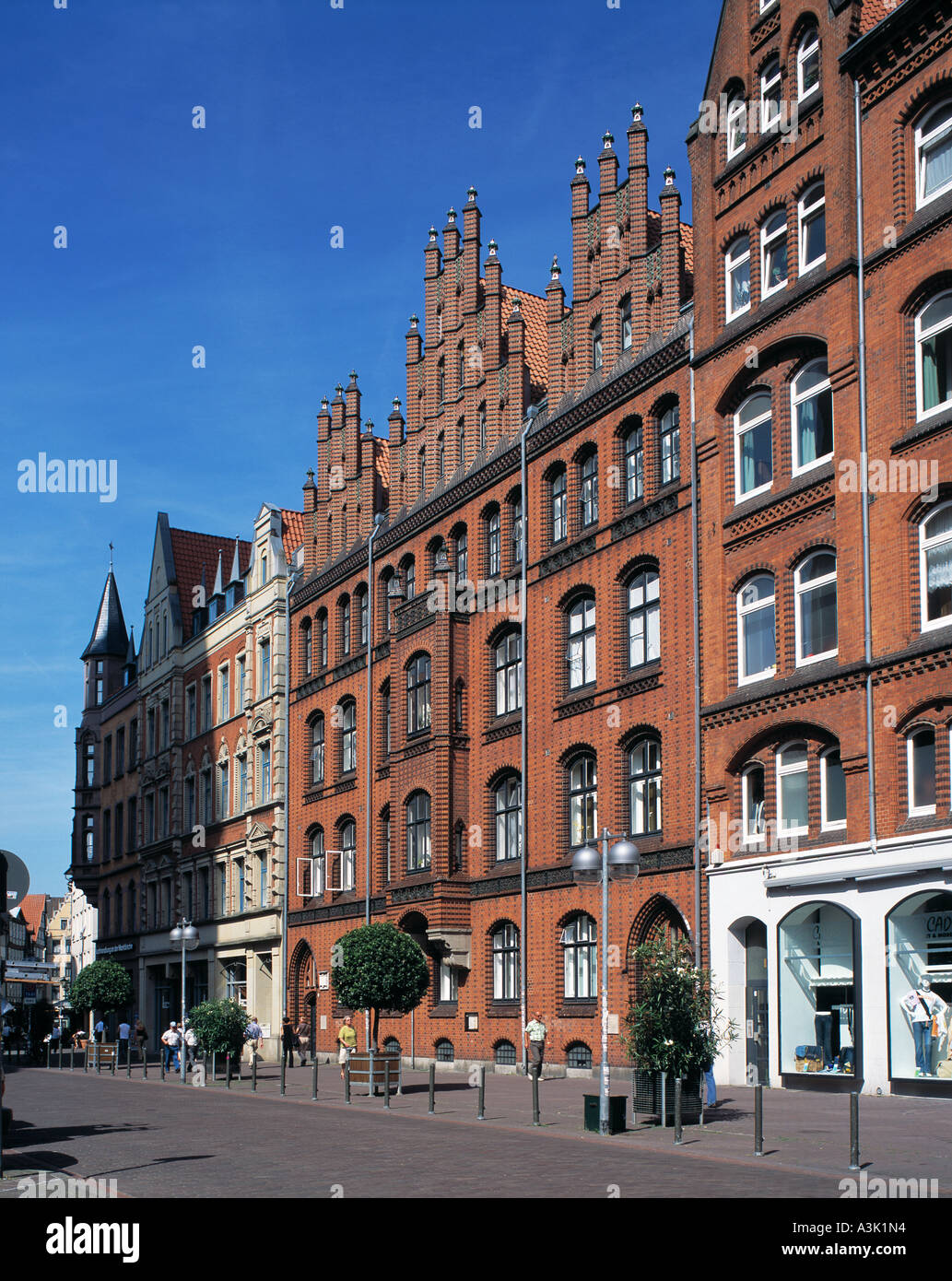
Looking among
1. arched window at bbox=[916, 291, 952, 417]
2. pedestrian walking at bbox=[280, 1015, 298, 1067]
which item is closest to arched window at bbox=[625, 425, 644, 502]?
arched window at bbox=[916, 291, 952, 417]

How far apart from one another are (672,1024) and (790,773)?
30.5 feet

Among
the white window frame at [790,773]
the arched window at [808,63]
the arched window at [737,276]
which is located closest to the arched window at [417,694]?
the arched window at [737,276]

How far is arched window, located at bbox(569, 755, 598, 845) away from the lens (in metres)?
35.1

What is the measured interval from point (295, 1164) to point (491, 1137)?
4.23 m

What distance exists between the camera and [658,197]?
3341 cm

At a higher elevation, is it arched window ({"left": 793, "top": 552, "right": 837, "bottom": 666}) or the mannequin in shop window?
arched window ({"left": 793, "top": 552, "right": 837, "bottom": 666})

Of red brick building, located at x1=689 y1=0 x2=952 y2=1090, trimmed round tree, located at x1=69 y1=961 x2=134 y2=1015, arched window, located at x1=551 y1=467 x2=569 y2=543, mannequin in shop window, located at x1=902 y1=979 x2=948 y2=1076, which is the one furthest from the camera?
trimmed round tree, located at x1=69 y1=961 x2=134 y2=1015

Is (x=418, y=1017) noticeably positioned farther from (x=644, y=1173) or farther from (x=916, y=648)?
(x=644, y=1173)

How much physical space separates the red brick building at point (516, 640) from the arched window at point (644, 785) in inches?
2.8

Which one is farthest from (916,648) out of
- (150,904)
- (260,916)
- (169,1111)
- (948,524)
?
(150,904)

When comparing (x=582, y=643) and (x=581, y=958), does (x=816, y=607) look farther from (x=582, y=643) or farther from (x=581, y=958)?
(x=581, y=958)

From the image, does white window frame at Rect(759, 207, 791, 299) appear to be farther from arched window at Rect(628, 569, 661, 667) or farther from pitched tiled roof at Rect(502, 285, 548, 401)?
pitched tiled roof at Rect(502, 285, 548, 401)

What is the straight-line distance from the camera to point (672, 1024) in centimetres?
2014

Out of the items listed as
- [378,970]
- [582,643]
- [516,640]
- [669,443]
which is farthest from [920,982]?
[516,640]
